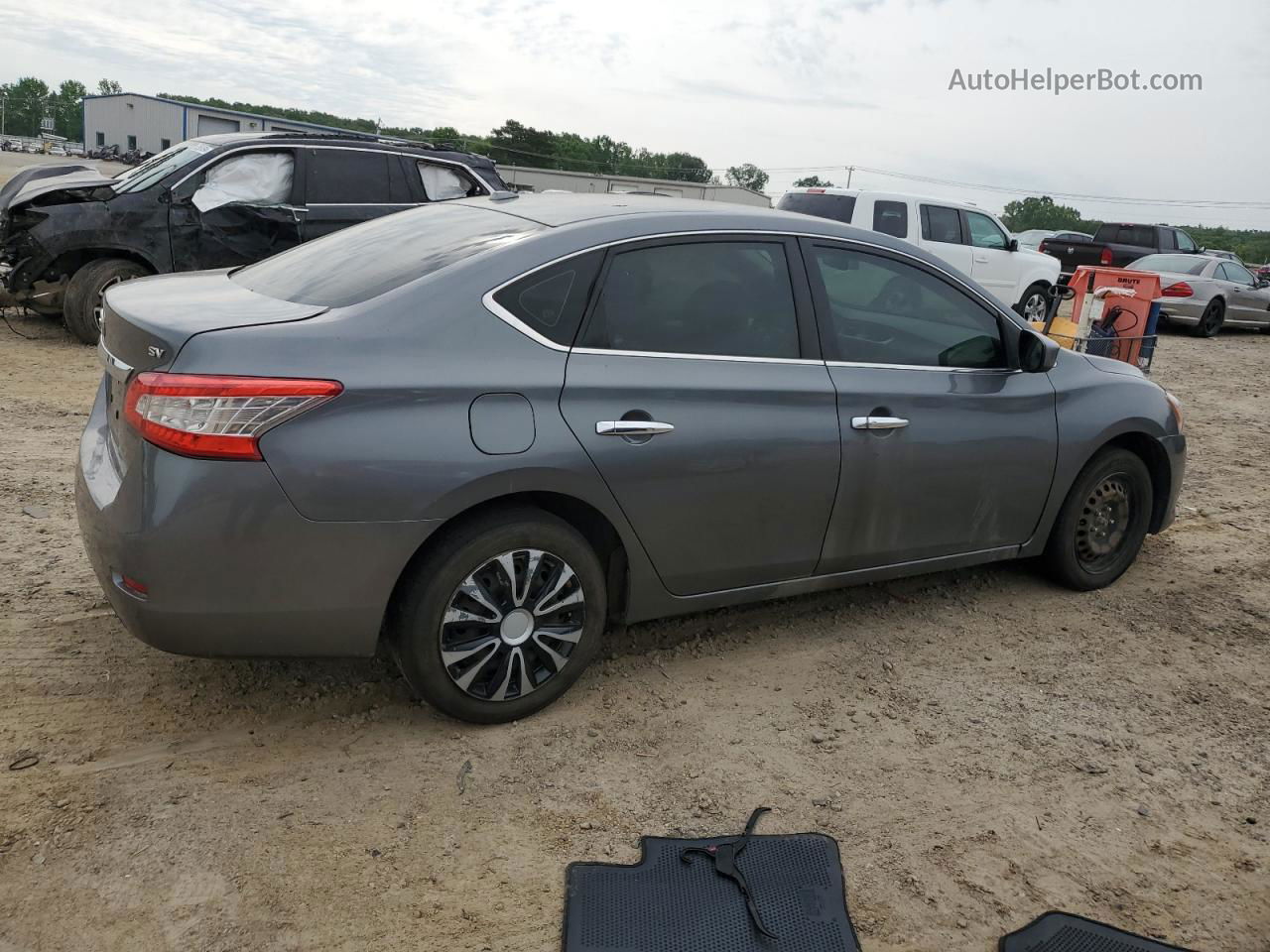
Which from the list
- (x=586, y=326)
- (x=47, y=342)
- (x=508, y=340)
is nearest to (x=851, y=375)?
(x=586, y=326)

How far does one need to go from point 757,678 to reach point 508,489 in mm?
1378

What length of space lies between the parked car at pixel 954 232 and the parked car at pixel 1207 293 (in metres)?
3.33

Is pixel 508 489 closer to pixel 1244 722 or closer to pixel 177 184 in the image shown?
pixel 1244 722

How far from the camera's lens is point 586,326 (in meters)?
3.47

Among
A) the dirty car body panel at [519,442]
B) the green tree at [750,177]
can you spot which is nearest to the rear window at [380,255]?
the dirty car body panel at [519,442]

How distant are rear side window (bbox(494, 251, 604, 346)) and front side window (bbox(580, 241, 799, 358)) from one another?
60 millimetres

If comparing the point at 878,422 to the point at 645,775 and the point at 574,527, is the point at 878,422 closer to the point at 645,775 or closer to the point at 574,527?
the point at 574,527

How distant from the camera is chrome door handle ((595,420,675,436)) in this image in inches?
134

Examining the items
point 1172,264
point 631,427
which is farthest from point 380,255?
point 1172,264

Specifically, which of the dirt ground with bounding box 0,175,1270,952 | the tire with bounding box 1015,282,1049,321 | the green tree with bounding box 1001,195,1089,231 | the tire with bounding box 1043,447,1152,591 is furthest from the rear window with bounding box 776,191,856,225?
the green tree with bounding box 1001,195,1089,231

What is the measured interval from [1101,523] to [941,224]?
9846 millimetres

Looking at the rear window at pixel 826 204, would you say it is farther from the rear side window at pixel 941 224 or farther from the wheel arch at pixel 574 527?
the wheel arch at pixel 574 527

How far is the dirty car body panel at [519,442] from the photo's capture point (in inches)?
117

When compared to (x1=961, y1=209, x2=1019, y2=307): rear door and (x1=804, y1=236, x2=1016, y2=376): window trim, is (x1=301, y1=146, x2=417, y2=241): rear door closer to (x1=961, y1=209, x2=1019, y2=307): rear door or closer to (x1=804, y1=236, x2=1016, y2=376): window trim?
(x1=804, y1=236, x2=1016, y2=376): window trim
